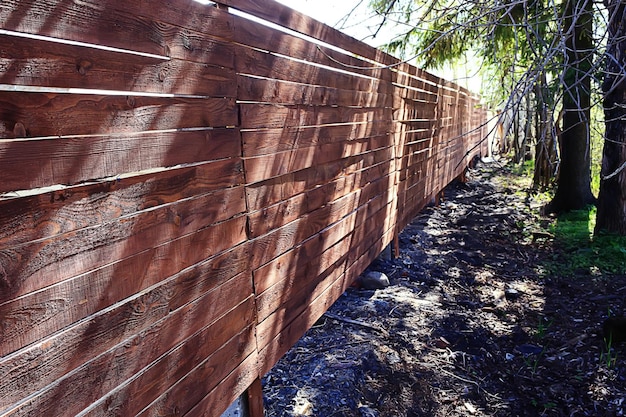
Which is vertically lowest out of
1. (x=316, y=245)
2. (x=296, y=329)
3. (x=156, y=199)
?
(x=296, y=329)

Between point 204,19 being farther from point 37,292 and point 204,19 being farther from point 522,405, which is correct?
point 522,405

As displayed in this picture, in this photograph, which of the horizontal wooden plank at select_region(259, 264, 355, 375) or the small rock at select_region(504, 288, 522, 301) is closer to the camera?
the horizontal wooden plank at select_region(259, 264, 355, 375)

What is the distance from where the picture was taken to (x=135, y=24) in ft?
A: 5.41

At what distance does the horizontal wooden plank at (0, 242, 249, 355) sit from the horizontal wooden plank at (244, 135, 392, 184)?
0.44 metres

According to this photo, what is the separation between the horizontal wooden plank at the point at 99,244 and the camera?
1272mm

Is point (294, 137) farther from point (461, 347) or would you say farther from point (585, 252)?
point (585, 252)

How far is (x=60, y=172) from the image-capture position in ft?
4.53

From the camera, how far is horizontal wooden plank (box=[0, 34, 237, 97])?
126cm

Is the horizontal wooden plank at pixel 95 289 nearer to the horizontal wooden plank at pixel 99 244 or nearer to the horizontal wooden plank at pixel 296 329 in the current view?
the horizontal wooden plank at pixel 99 244

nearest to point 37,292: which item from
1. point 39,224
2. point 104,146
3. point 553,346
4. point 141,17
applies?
point 39,224

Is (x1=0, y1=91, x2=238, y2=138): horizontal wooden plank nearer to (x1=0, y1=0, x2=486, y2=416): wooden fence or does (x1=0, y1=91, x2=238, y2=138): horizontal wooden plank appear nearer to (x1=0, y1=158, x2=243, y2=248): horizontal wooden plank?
(x1=0, y1=0, x2=486, y2=416): wooden fence

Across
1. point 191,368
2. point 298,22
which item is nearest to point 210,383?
point 191,368

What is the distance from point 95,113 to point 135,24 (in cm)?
38

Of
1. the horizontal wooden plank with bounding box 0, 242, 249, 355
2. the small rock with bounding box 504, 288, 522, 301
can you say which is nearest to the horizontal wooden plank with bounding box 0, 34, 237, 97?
the horizontal wooden plank with bounding box 0, 242, 249, 355
